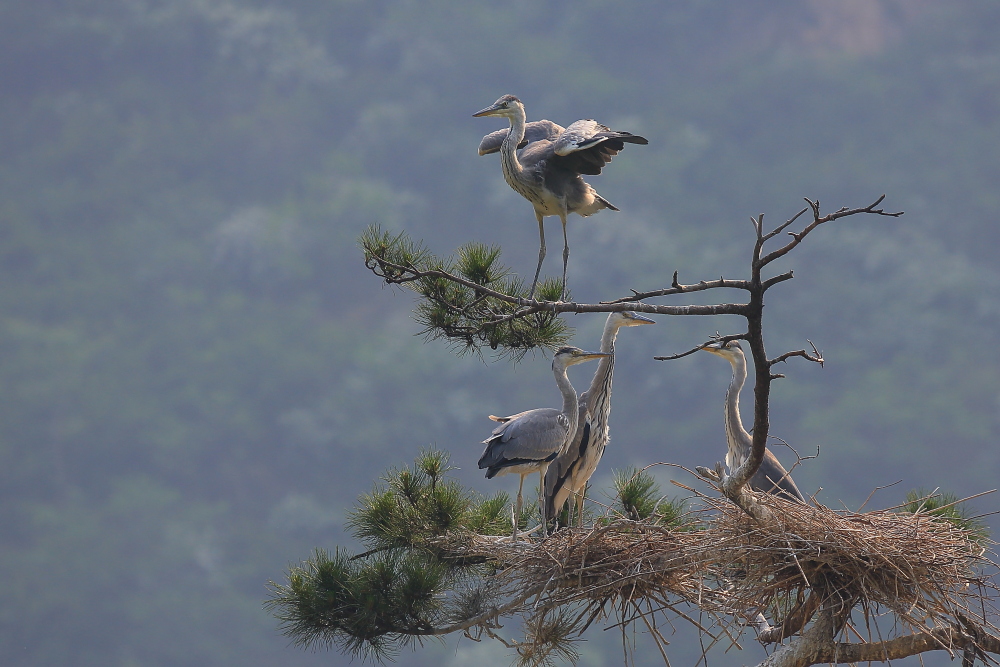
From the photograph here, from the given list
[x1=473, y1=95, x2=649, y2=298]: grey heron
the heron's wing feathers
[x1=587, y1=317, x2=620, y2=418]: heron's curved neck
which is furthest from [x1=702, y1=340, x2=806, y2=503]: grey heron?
[x1=473, y1=95, x2=649, y2=298]: grey heron

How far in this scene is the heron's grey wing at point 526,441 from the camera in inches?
190

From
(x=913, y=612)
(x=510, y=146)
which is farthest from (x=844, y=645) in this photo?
(x=510, y=146)

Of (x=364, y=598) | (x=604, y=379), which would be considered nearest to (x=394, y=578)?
(x=364, y=598)

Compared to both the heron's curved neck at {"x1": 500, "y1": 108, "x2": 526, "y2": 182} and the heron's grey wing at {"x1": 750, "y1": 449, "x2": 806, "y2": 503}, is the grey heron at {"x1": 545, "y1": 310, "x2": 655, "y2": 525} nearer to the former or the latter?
the heron's grey wing at {"x1": 750, "y1": 449, "x2": 806, "y2": 503}

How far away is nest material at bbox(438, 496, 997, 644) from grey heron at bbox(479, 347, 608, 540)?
55 cm

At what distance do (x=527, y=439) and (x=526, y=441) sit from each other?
0.01 m

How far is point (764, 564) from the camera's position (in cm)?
371

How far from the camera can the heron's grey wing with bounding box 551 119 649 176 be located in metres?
4.60

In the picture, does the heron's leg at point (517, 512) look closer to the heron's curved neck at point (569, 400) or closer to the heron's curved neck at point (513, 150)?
the heron's curved neck at point (569, 400)

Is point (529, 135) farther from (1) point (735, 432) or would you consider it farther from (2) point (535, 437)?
(1) point (735, 432)

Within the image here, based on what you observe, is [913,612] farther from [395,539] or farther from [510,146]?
[510,146]

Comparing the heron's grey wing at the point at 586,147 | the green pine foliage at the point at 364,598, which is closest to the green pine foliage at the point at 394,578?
the green pine foliage at the point at 364,598

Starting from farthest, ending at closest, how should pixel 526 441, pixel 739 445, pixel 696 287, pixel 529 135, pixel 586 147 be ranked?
pixel 529 135, pixel 739 445, pixel 526 441, pixel 586 147, pixel 696 287

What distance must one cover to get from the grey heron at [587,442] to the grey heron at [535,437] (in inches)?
5.3
